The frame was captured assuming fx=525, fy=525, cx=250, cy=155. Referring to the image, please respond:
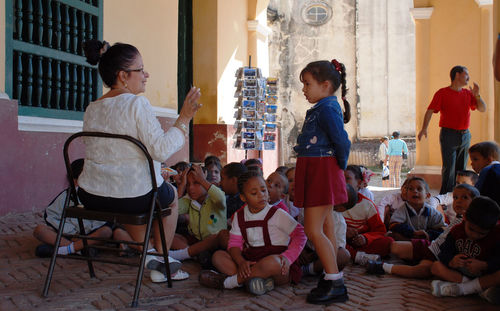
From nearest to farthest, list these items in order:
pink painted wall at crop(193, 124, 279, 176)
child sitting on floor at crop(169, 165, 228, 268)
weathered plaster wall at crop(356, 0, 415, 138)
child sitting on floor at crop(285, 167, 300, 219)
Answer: child sitting on floor at crop(169, 165, 228, 268) < child sitting on floor at crop(285, 167, 300, 219) < pink painted wall at crop(193, 124, 279, 176) < weathered plaster wall at crop(356, 0, 415, 138)

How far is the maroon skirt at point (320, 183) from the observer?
300 centimetres

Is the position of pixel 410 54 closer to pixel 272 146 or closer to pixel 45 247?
pixel 272 146

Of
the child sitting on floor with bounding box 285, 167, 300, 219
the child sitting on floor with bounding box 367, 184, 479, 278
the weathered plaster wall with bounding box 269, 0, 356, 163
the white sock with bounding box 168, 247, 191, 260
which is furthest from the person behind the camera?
the weathered plaster wall with bounding box 269, 0, 356, 163

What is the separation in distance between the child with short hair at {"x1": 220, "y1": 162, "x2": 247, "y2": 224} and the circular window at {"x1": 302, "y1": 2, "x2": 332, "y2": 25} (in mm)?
17962

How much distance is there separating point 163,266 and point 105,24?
16.1 feet

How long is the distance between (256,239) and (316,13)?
759 inches

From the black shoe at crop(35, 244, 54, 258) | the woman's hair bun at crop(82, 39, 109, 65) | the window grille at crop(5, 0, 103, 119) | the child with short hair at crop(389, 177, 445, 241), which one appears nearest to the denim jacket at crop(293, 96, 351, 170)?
the woman's hair bun at crop(82, 39, 109, 65)

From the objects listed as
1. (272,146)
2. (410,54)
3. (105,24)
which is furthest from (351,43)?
(105,24)

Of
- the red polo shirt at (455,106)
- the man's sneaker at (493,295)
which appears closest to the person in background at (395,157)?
the red polo shirt at (455,106)

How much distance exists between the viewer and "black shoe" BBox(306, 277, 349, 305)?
297 cm

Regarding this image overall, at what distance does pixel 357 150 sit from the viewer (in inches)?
818

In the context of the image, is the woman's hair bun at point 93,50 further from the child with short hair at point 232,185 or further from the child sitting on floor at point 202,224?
the child with short hair at point 232,185

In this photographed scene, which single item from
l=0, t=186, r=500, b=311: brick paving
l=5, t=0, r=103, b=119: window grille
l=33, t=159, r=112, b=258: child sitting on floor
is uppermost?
l=5, t=0, r=103, b=119: window grille

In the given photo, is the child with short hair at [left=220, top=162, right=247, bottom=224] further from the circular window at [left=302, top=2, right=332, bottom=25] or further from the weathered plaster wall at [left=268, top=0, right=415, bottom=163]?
the circular window at [left=302, top=2, right=332, bottom=25]
